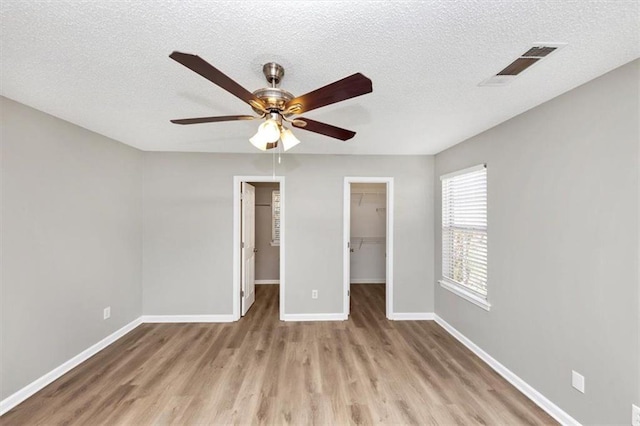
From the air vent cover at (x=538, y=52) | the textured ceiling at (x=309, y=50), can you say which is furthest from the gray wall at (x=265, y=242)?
the air vent cover at (x=538, y=52)

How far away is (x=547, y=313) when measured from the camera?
6.77 ft

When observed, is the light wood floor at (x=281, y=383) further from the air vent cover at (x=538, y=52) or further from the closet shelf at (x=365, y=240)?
the closet shelf at (x=365, y=240)

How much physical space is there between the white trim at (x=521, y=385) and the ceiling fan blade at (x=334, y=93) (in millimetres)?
2640

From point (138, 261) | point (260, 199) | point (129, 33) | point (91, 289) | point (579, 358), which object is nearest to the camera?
point (129, 33)

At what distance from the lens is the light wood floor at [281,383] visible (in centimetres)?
198

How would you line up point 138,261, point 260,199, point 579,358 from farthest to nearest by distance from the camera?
point 260,199 → point 138,261 → point 579,358

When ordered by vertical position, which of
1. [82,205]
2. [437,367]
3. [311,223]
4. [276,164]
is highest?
[276,164]

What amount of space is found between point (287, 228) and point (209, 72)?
282 cm

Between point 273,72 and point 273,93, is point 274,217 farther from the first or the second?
point 273,93

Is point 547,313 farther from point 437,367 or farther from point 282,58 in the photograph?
point 282,58

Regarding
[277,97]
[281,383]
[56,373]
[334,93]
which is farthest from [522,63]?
[56,373]

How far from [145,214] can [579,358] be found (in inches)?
185

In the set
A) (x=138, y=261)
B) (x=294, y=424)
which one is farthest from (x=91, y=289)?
(x=294, y=424)

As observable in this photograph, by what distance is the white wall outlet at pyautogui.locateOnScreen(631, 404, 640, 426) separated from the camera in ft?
4.89
